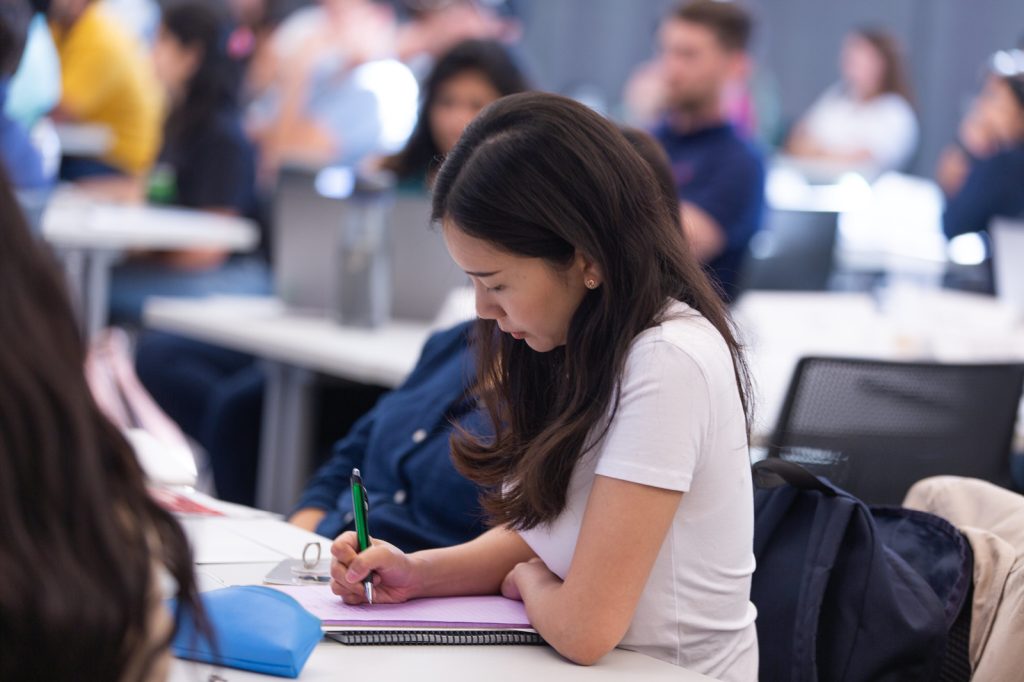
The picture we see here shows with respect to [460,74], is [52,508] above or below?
below

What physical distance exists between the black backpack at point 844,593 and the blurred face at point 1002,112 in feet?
12.1

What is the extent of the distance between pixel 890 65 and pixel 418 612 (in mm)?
7511

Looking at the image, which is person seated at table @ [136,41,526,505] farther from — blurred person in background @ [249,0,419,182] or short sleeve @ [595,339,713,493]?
blurred person in background @ [249,0,419,182]

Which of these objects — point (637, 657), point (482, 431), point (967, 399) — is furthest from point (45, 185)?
point (637, 657)

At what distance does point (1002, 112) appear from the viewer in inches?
223

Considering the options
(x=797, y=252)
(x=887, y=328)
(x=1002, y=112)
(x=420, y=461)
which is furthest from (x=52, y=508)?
(x=1002, y=112)

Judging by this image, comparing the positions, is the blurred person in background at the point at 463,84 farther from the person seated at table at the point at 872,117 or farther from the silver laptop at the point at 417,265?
Answer: the person seated at table at the point at 872,117

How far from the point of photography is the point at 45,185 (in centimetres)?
389

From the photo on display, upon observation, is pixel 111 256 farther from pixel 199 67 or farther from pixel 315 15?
pixel 315 15

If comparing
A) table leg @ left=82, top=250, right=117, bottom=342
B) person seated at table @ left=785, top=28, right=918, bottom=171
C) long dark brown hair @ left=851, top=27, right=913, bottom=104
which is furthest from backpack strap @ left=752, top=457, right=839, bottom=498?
long dark brown hair @ left=851, top=27, right=913, bottom=104

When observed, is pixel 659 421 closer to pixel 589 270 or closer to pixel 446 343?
pixel 589 270

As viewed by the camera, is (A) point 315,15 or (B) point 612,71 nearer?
(A) point 315,15

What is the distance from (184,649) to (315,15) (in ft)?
21.7

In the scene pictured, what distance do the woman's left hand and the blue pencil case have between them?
0.95 ft
